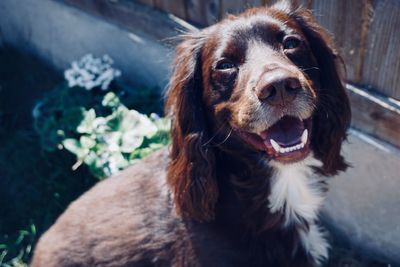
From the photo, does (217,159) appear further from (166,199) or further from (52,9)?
(52,9)

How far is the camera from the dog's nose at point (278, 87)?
258 centimetres

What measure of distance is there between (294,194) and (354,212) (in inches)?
36.8

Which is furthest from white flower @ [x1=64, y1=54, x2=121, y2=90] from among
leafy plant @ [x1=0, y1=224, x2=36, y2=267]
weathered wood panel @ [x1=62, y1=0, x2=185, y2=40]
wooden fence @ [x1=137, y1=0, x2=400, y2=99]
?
wooden fence @ [x1=137, y1=0, x2=400, y2=99]

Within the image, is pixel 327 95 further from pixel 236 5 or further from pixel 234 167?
pixel 236 5

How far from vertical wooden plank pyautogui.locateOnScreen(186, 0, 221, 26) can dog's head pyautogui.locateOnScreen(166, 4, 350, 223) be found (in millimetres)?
1138

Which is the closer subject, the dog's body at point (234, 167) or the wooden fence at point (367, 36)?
the dog's body at point (234, 167)

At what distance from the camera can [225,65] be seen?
116 inches

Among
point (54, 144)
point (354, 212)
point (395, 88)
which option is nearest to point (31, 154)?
point (54, 144)

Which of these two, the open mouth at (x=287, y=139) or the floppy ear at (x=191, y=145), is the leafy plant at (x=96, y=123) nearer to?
the floppy ear at (x=191, y=145)

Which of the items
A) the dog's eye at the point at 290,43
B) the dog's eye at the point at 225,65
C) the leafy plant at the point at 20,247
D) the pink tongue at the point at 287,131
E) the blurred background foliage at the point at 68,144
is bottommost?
the leafy plant at the point at 20,247

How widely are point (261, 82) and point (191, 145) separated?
552 mm

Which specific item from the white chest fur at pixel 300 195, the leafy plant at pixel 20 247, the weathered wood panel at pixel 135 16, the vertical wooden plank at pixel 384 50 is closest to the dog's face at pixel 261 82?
the white chest fur at pixel 300 195

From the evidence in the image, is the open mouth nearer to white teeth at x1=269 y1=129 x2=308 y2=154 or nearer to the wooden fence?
white teeth at x1=269 y1=129 x2=308 y2=154

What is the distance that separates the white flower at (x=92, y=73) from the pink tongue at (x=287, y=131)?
2403 mm
